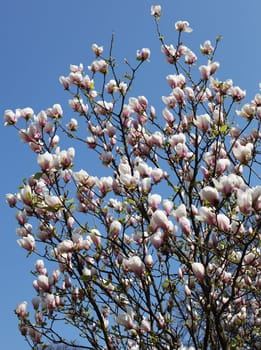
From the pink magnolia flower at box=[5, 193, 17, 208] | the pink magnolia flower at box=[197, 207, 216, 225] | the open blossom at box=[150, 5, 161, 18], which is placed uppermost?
the open blossom at box=[150, 5, 161, 18]

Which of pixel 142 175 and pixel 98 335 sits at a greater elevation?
pixel 142 175

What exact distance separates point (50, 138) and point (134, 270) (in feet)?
5.34

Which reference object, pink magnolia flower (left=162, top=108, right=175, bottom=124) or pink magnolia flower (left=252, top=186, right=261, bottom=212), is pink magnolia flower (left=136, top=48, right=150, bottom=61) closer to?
pink magnolia flower (left=162, top=108, right=175, bottom=124)

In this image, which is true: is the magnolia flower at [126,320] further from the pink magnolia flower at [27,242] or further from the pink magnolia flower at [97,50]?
the pink magnolia flower at [97,50]

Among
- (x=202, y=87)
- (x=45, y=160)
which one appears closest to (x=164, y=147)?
(x=202, y=87)

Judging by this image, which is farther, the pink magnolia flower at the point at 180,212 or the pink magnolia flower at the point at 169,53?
the pink magnolia flower at the point at 169,53

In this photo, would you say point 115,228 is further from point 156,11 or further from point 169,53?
point 156,11

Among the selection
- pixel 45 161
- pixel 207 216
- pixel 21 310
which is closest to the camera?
pixel 207 216

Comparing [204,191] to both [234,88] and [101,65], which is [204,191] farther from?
[101,65]

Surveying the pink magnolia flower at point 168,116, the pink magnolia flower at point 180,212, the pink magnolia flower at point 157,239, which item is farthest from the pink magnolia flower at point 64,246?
the pink magnolia flower at point 168,116

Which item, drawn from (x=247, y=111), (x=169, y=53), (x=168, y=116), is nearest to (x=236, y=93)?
(x=247, y=111)

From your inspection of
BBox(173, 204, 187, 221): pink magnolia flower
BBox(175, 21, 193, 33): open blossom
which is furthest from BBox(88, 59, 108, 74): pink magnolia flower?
BBox(173, 204, 187, 221): pink magnolia flower

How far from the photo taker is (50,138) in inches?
158

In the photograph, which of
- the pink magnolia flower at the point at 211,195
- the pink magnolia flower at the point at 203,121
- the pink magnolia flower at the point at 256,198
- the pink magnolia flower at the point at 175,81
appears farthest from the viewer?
the pink magnolia flower at the point at 175,81
